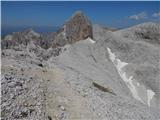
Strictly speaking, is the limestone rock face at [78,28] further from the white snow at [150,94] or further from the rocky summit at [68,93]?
the white snow at [150,94]

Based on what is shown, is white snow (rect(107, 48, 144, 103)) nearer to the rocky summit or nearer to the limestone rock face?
the rocky summit

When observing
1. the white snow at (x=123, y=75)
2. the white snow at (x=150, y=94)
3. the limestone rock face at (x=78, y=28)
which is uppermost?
the limestone rock face at (x=78, y=28)

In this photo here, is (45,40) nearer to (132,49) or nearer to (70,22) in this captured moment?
(70,22)

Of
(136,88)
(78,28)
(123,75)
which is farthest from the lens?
(78,28)

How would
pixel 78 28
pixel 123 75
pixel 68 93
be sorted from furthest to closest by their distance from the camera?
pixel 78 28 < pixel 123 75 < pixel 68 93

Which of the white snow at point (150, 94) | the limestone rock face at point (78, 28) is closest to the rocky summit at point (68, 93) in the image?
the white snow at point (150, 94)

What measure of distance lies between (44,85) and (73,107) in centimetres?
346

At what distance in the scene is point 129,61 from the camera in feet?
162

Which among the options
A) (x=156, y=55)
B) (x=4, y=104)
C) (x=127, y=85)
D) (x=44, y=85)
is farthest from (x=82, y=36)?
(x=4, y=104)

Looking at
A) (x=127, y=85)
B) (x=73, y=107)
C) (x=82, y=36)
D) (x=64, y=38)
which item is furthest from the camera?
(x=64, y=38)

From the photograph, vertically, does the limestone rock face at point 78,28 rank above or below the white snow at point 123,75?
above

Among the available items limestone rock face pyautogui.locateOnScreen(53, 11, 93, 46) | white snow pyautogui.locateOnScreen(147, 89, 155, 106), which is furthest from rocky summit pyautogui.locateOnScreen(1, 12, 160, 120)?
limestone rock face pyautogui.locateOnScreen(53, 11, 93, 46)

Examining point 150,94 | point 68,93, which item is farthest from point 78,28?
point 68,93

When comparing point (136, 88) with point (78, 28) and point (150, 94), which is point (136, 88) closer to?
point (150, 94)
